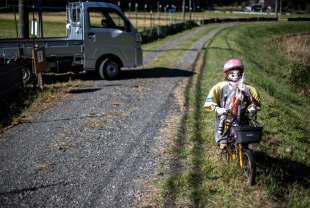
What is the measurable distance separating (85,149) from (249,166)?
302 centimetres

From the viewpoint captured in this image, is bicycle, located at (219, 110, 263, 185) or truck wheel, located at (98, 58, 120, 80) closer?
bicycle, located at (219, 110, 263, 185)

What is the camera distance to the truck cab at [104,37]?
14.5 meters

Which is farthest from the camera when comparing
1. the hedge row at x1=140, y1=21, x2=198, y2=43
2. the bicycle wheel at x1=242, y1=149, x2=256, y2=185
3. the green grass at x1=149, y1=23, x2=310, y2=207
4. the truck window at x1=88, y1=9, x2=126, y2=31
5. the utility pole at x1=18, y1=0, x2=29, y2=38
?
the hedge row at x1=140, y1=21, x2=198, y2=43

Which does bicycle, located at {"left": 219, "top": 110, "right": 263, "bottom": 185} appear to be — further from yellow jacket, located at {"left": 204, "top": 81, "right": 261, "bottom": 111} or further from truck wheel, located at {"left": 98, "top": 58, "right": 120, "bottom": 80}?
truck wheel, located at {"left": 98, "top": 58, "right": 120, "bottom": 80}

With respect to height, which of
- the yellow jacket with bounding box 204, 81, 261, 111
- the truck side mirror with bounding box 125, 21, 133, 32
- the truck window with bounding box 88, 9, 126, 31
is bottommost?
the yellow jacket with bounding box 204, 81, 261, 111

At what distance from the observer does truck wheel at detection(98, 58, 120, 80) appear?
49.0 feet

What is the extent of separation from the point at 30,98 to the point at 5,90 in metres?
0.63

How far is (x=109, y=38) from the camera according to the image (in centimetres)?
1477

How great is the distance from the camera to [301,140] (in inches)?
375

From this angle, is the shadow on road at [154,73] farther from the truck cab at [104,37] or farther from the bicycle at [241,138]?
the bicycle at [241,138]

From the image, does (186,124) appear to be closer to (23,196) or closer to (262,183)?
(262,183)

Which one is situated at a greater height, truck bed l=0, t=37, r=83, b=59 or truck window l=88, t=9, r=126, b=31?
truck window l=88, t=9, r=126, b=31

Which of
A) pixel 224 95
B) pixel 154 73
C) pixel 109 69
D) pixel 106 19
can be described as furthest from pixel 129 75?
pixel 224 95

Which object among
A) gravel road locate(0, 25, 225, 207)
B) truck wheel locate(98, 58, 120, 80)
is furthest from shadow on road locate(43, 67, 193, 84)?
gravel road locate(0, 25, 225, 207)
